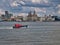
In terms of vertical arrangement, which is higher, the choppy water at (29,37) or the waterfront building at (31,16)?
the waterfront building at (31,16)

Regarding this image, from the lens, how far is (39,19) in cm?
1240

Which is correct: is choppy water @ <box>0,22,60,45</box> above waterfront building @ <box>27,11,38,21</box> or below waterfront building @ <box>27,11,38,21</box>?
below

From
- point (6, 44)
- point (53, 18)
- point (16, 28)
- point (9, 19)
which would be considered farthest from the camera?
point (16, 28)

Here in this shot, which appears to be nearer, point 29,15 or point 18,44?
point 18,44

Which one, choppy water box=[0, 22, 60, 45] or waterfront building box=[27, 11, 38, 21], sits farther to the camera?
waterfront building box=[27, 11, 38, 21]

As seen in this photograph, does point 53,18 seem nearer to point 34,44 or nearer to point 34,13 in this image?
point 34,13

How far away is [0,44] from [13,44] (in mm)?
374

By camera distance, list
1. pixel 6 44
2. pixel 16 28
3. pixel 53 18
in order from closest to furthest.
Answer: pixel 6 44, pixel 53 18, pixel 16 28

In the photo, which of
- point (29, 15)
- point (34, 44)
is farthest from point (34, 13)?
point (34, 44)

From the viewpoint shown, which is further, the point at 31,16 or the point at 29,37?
the point at 31,16

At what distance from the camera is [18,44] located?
7195mm

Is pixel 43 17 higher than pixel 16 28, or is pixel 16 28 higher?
pixel 43 17

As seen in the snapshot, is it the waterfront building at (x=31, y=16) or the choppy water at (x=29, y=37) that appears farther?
the waterfront building at (x=31, y=16)

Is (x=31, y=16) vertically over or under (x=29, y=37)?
over
